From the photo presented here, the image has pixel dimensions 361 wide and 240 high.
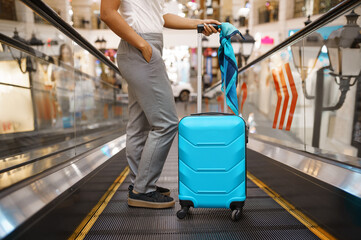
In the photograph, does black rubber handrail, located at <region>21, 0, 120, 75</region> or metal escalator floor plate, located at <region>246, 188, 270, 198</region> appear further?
metal escalator floor plate, located at <region>246, 188, 270, 198</region>

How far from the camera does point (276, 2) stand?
1512 cm

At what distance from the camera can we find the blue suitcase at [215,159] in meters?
1.61

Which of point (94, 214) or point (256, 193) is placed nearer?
point (94, 214)

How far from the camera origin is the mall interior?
1383 mm

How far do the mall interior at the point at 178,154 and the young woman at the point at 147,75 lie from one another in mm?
148

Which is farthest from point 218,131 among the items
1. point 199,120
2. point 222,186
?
point 222,186

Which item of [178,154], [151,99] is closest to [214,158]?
[178,154]

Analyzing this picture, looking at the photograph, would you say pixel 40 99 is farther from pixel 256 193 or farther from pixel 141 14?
pixel 256 193

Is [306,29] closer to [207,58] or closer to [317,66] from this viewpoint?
[317,66]

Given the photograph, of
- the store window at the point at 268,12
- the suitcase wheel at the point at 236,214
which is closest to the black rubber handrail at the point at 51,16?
the suitcase wheel at the point at 236,214

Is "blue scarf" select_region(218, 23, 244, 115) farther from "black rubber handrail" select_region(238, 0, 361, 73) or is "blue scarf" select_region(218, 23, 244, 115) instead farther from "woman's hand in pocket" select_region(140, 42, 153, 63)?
"black rubber handrail" select_region(238, 0, 361, 73)

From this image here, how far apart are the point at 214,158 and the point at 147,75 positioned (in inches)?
24.8

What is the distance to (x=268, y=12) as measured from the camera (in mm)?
15797

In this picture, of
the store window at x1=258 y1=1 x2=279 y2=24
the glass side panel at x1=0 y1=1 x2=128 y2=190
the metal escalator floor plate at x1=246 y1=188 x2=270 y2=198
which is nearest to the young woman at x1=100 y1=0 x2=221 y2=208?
the glass side panel at x1=0 y1=1 x2=128 y2=190
